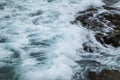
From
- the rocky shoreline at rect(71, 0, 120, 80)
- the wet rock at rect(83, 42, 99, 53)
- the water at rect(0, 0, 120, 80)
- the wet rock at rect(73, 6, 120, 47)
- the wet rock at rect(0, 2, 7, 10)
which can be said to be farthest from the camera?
the wet rock at rect(0, 2, 7, 10)

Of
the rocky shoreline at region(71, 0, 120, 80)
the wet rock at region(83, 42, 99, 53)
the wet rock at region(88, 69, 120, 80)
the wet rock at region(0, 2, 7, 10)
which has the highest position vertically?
the wet rock at region(0, 2, 7, 10)

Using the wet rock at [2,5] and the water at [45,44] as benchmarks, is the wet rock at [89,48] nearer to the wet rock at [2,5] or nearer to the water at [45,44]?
the water at [45,44]

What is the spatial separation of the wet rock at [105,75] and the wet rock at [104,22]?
3.95 feet

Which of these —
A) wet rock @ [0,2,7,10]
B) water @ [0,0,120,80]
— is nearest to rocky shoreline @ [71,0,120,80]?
water @ [0,0,120,80]

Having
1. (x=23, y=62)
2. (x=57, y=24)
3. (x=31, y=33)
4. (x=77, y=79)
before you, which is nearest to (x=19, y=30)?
(x=31, y=33)

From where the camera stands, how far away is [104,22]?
7480mm

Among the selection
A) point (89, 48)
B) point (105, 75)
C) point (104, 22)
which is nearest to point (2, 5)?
point (104, 22)

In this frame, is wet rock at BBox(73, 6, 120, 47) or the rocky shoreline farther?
wet rock at BBox(73, 6, 120, 47)

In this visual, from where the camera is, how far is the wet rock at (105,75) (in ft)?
17.0

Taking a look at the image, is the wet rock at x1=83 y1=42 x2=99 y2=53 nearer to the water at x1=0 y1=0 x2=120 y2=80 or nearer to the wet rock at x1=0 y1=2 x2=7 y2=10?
the water at x1=0 y1=0 x2=120 y2=80

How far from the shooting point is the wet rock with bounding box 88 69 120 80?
517cm

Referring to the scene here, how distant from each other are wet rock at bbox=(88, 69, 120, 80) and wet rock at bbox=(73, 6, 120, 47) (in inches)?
47.4

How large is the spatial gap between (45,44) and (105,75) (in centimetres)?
195

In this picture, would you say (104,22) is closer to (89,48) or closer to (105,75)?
(89,48)
